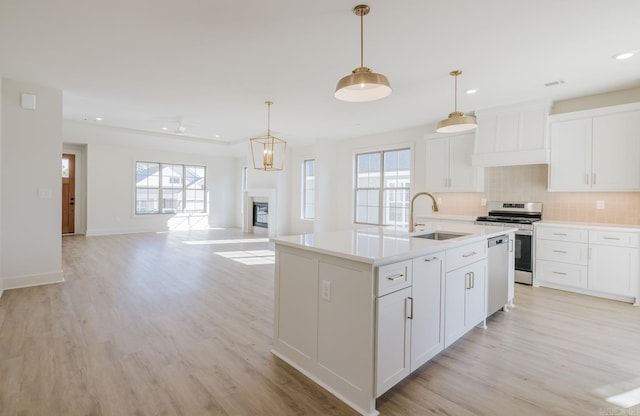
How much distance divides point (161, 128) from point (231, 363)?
21.5 feet

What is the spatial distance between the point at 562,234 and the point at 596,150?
1.16 m

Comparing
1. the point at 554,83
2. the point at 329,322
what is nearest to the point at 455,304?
the point at 329,322

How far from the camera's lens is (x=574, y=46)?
2.99 meters

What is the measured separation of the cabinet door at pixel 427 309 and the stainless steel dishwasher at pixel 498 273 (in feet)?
3.31

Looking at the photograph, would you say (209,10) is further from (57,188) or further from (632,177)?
(632,177)

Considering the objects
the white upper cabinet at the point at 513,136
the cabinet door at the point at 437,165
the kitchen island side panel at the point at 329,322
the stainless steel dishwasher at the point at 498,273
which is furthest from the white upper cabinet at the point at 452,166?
the kitchen island side panel at the point at 329,322

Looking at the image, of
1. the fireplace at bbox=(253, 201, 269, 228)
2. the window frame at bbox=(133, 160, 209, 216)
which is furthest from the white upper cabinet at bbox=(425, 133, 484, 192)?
the window frame at bbox=(133, 160, 209, 216)

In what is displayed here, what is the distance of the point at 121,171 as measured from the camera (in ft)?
29.8

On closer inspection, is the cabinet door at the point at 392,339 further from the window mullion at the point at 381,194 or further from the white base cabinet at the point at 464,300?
the window mullion at the point at 381,194

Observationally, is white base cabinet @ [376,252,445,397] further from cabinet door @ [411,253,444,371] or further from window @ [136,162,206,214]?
window @ [136,162,206,214]

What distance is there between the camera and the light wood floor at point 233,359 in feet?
6.16

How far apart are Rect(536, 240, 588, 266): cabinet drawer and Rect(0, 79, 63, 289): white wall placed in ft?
21.6

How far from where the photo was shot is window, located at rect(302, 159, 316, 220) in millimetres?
8898

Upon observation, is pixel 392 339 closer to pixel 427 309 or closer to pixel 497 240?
pixel 427 309
